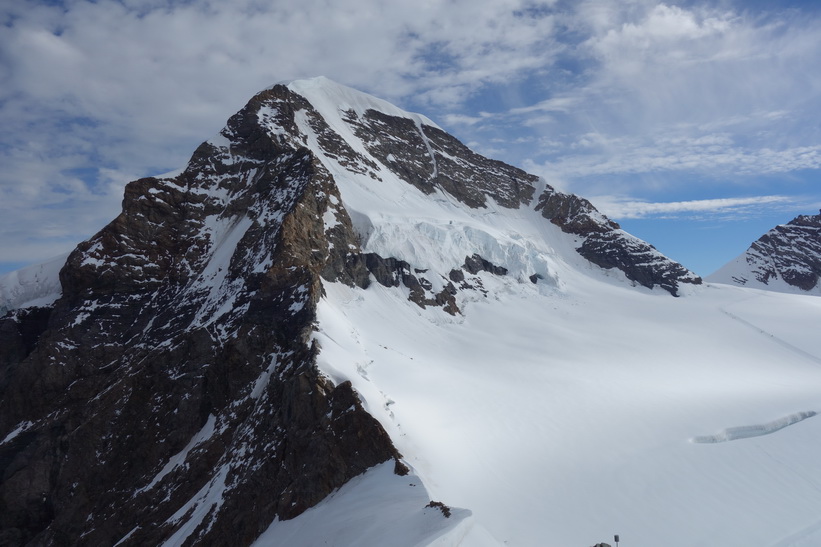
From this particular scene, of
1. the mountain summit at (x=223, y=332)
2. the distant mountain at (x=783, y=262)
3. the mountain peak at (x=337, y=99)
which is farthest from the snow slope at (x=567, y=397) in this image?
the distant mountain at (x=783, y=262)

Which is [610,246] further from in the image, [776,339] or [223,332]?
[223,332]

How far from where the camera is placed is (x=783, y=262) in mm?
96625

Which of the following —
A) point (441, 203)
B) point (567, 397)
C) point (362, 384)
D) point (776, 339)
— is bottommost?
point (776, 339)

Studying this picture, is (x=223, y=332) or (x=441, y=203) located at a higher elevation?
(x=441, y=203)

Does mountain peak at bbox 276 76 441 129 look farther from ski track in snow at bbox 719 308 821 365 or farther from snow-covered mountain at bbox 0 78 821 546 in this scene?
ski track in snow at bbox 719 308 821 365

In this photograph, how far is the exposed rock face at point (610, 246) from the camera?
217 feet

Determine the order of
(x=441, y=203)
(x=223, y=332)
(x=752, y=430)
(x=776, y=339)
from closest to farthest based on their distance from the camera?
(x=752, y=430)
(x=223, y=332)
(x=776, y=339)
(x=441, y=203)

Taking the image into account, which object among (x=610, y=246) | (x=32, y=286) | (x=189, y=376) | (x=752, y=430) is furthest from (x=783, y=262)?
(x=32, y=286)

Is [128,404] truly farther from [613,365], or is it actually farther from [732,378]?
[732,378]

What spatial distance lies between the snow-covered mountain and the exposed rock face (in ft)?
16.2

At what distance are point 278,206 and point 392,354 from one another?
16339 mm

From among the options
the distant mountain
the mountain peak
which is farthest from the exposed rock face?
the distant mountain

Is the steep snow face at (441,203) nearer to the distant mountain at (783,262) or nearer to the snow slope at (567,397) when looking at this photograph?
the snow slope at (567,397)

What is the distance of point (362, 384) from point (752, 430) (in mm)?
22696
